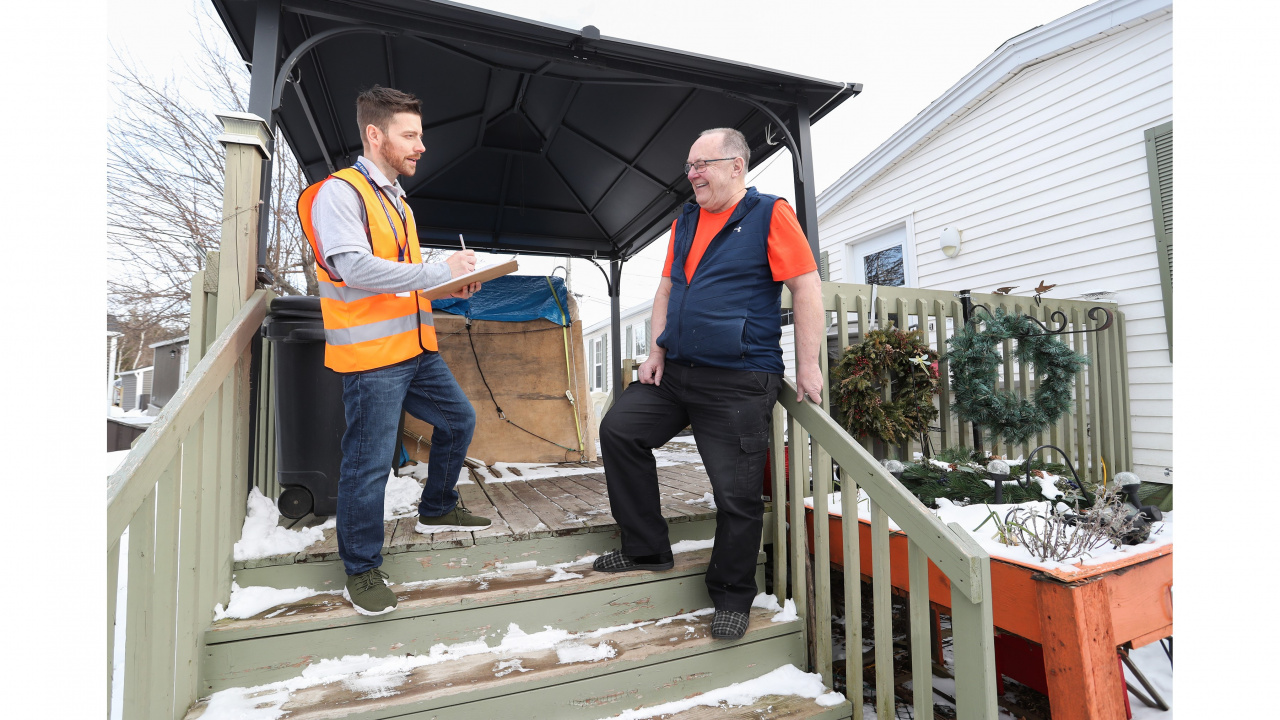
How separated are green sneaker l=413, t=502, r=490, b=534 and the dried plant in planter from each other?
6.28 feet

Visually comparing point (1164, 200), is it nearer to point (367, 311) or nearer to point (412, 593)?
point (367, 311)

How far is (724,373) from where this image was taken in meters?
2.03

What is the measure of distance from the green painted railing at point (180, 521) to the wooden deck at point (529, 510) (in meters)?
0.26

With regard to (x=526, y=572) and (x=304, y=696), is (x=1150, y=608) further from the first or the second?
(x=304, y=696)

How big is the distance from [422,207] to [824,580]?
4.23 meters

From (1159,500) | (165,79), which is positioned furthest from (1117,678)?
(165,79)

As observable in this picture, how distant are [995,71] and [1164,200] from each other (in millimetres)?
2287

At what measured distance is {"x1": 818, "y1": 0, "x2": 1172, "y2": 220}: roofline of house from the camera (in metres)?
4.97

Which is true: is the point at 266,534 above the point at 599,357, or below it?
below

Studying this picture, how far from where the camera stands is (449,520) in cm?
233

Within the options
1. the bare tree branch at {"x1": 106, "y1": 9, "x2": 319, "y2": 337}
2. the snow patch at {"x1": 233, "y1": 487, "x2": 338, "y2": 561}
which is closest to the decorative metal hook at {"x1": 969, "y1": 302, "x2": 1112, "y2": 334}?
the snow patch at {"x1": 233, "y1": 487, "x2": 338, "y2": 561}

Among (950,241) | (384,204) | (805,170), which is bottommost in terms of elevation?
(384,204)

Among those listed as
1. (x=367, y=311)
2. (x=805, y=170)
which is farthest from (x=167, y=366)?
(x=805, y=170)

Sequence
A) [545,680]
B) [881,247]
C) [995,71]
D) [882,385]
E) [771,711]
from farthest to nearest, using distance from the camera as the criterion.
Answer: [881,247] < [995,71] < [882,385] < [771,711] < [545,680]
